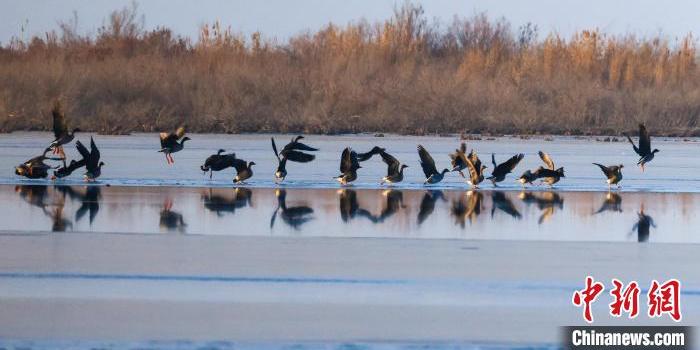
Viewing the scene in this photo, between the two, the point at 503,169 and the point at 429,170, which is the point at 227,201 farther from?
the point at 503,169

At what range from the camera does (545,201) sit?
17.1 m

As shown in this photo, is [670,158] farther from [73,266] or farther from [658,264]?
[73,266]

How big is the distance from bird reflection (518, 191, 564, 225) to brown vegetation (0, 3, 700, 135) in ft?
54.8

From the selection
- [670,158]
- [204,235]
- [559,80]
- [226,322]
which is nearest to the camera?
[226,322]

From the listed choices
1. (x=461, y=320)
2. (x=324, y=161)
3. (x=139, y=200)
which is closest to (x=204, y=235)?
(x=139, y=200)

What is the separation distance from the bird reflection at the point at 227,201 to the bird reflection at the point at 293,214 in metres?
0.48

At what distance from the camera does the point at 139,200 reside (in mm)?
16484

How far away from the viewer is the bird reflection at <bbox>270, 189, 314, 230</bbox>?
1420cm

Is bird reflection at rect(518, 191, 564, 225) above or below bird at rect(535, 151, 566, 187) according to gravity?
below

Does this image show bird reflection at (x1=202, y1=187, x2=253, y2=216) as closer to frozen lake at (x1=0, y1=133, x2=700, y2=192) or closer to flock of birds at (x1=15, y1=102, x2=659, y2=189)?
flock of birds at (x1=15, y1=102, x2=659, y2=189)

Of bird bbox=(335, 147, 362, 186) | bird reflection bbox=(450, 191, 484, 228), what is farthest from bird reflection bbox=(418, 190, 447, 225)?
bird bbox=(335, 147, 362, 186)

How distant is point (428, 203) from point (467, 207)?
0.63 metres

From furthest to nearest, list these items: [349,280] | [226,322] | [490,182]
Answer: [490,182] < [349,280] < [226,322]

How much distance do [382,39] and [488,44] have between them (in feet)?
13.4
